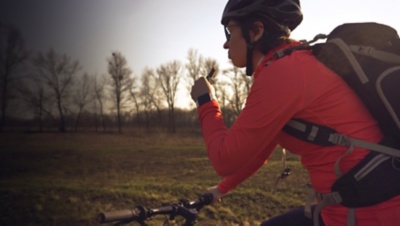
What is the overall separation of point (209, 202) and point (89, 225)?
4.80 metres

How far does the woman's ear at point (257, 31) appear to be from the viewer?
7.25 ft

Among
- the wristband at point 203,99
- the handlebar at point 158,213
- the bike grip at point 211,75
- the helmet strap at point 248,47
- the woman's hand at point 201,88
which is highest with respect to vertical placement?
the helmet strap at point 248,47

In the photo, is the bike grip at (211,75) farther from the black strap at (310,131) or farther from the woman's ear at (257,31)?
the black strap at (310,131)

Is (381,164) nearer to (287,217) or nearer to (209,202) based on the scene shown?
(287,217)

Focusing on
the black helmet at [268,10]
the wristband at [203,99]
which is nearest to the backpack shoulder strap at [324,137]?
the wristband at [203,99]

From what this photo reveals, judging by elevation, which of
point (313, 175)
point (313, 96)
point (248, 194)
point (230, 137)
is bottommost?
point (248, 194)

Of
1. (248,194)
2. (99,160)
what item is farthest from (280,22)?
(99,160)

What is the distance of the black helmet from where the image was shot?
221 cm

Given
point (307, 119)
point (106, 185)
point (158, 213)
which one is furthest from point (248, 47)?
point (106, 185)

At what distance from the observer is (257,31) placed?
2.22 metres

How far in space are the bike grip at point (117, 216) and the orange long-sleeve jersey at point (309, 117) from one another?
78 cm

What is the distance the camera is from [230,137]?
186cm

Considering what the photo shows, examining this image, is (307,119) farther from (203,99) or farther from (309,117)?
(203,99)

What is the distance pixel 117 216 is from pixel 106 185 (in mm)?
10236
